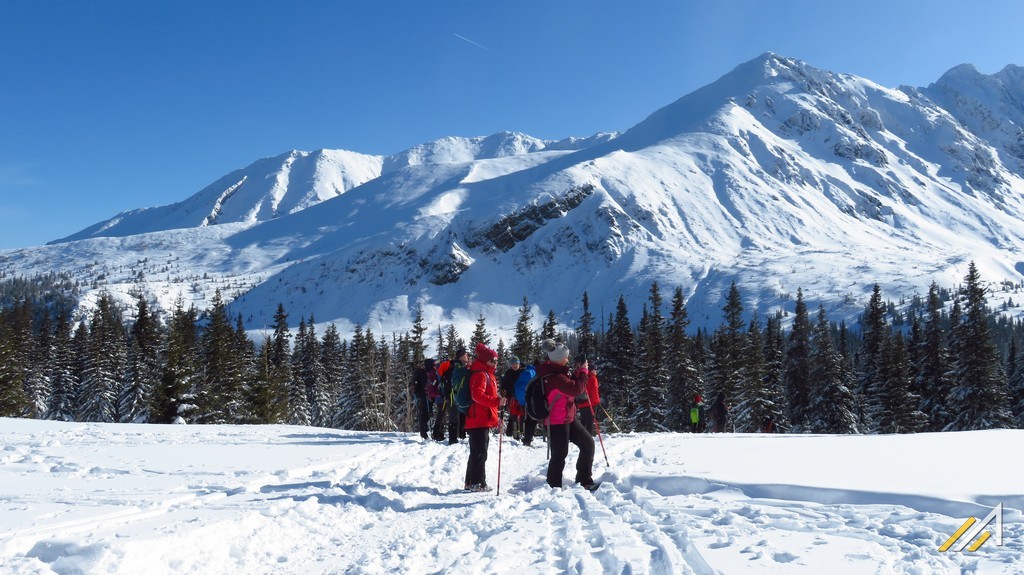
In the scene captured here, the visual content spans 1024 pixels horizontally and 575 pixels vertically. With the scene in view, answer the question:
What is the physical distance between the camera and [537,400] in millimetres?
9133

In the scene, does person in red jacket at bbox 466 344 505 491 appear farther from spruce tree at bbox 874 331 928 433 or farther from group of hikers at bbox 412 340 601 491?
spruce tree at bbox 874 331 928 433

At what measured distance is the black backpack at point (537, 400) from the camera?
9.06 m

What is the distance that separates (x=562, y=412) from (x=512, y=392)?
448 centimetres

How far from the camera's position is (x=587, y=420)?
38.5ft

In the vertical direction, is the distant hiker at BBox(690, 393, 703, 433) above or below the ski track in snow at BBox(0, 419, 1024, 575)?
below

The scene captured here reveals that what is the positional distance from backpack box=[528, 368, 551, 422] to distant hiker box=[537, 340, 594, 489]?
58 millimetres

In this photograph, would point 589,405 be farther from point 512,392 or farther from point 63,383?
Result: point 63,383

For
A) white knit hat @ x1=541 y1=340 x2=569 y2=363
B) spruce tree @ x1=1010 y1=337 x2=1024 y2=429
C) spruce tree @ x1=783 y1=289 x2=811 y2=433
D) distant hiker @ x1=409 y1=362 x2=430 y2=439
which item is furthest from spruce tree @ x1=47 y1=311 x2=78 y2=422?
spruce tree @ x1=1010 y1=337 x2=1024 y2=429

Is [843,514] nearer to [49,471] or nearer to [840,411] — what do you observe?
[49,471]

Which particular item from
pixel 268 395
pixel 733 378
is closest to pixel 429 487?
pixel 268 395

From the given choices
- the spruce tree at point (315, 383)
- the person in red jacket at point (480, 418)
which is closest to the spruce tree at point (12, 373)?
the spruce tree at point (315, 383)

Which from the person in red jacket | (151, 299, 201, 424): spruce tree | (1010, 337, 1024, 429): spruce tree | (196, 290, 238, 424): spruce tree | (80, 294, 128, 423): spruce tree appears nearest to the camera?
the person in red jacket

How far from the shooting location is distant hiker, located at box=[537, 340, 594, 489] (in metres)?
9.04

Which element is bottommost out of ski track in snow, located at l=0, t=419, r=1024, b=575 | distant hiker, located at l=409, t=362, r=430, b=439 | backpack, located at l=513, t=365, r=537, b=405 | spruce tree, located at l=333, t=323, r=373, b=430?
spruce tree, located at l=333, t=323, r=373, b=430
